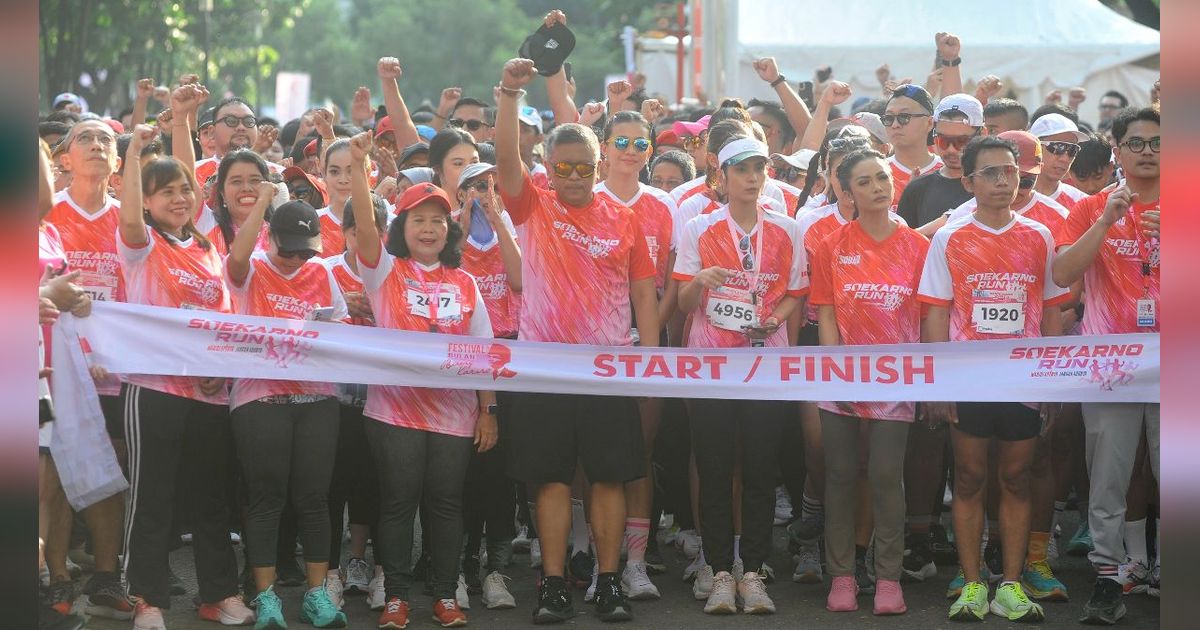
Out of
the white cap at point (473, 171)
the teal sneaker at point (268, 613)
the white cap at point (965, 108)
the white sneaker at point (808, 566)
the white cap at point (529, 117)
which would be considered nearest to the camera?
the teal sneaker at point (268, 613)

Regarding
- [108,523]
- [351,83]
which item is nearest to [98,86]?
[108,523]

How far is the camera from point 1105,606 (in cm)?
677

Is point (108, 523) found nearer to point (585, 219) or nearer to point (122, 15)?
point (585, 219)

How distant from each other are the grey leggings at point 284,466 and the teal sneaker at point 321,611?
0.15 m

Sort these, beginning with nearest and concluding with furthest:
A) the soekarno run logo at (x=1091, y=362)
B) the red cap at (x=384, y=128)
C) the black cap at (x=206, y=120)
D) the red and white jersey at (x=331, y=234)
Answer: the soekarno run logo at (x=1091, y=362), the red and white jersey at (x=331, y=234), the black cap at (x=206, y=120), the red cap at (x=384, y=128)

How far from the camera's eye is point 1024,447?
6945mm

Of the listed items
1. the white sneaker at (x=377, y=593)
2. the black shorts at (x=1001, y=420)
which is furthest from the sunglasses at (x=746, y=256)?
the white sneaker at (x=377, y=593)

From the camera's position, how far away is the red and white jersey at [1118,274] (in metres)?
6.88

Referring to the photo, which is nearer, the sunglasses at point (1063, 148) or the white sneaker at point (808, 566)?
the white sneaker at point (808, 566)

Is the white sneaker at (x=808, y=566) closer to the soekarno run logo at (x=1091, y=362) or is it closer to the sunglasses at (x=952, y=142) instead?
the soekarno run logo at (x=1091, y=362)

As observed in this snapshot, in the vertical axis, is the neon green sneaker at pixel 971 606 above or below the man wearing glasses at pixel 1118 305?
below

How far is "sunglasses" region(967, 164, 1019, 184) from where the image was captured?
6891 millimetres

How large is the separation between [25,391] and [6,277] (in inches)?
15.7

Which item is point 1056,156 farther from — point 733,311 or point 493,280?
point 493,280
